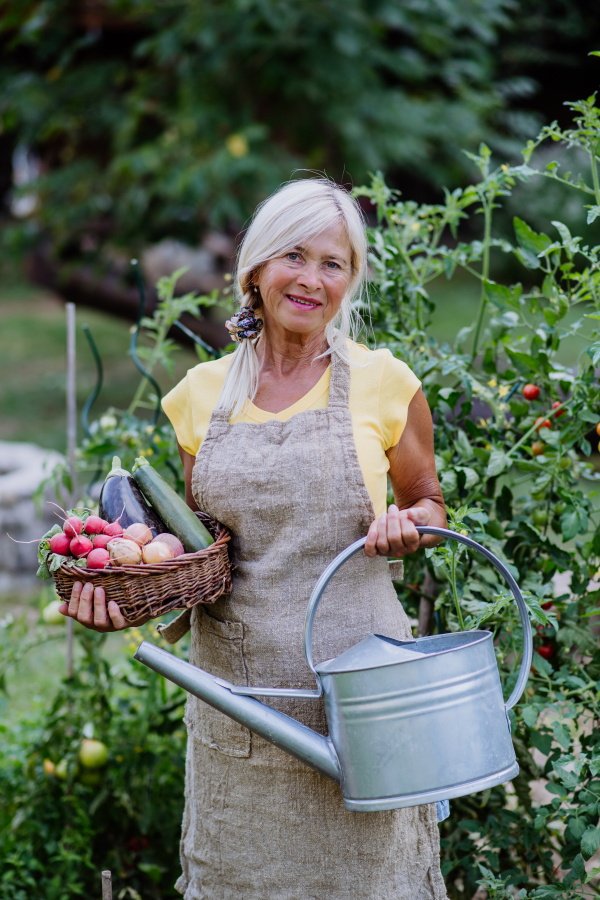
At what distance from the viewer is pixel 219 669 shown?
161 centimetres

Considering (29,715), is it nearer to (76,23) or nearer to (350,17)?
(350,17)

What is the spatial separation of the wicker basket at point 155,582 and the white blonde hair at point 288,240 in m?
0.33

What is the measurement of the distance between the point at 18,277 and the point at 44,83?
7.77 meters

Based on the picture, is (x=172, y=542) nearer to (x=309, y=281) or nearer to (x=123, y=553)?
(x=123, y=553)

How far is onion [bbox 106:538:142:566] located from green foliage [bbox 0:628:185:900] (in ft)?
3.32

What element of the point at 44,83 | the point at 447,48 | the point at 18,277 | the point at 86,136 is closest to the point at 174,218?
the point at 86,136

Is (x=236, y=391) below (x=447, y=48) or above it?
above

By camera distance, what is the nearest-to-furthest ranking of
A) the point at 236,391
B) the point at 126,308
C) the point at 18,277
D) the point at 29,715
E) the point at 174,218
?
the point at 236,391, the point at 29,715, the point at 174,218, the point at 126,308, the point at 18,277

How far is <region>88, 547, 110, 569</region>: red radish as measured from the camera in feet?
4.56

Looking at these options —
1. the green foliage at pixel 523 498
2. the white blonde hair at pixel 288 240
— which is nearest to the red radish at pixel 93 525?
the white blonde hair at pixel 288 240

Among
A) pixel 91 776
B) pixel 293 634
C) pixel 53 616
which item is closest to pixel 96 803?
pixel 91 776

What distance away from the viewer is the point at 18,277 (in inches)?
562

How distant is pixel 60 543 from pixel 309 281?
64 cm

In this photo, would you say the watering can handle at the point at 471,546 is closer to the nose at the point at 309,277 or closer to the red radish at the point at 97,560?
the red radish at the point at 97,560
